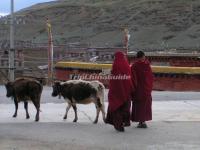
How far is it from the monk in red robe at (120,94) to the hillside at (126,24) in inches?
2306

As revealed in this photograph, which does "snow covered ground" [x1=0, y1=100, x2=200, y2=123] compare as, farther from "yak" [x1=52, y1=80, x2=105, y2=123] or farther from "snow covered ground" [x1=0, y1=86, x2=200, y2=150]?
"yak" [x1=52, y1=80, x2=105, y2=123]

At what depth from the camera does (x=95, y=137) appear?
42.3 feet

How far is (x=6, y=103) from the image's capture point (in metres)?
19.8

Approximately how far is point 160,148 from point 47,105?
7902mm

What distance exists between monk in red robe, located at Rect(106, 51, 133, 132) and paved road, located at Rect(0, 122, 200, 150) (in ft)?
0.91

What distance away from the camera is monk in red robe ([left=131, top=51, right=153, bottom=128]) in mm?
14125

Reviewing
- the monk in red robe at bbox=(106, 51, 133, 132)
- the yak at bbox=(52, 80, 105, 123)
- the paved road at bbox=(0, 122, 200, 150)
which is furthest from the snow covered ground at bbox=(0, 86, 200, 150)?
the yak at bbox=(52, 80, 105, 123)

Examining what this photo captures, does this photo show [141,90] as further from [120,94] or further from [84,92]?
[84,92]

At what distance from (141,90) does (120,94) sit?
64 cm

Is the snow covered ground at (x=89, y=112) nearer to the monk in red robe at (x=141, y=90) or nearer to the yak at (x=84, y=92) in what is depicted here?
the yak at (x=84, y=92)

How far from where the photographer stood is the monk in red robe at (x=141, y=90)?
46.3 ft

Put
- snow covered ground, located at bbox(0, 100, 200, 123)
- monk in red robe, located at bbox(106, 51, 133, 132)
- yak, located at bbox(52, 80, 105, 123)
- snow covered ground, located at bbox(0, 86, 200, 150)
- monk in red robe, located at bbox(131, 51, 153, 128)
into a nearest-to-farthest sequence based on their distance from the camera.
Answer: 1. snow covered ground, located at bbox(0, 86, 200, 150)
2. monk in red robe, located at bbox(106, 51, 133, 132)
3. monk in red robe, located at bbox(131, 51, 153, 128)
4. yak, located at bbox(52, 80, 105, 123)
5. snow covered ground, located at bbox(0, 100, 200, 123)

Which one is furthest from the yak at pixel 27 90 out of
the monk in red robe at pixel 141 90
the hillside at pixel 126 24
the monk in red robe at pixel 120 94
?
the hillside at pixel 126 24

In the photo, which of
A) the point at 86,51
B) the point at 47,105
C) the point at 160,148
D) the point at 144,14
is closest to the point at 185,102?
the point at 47,105
